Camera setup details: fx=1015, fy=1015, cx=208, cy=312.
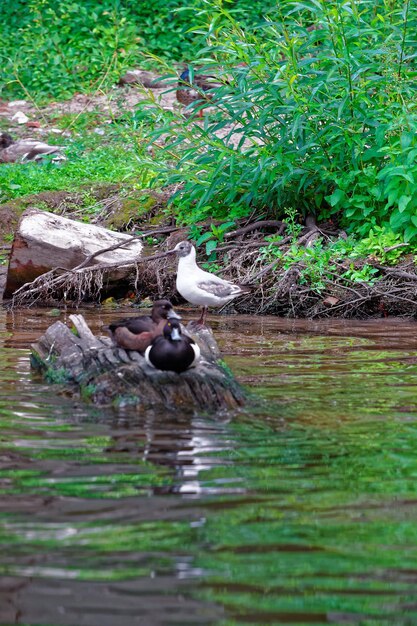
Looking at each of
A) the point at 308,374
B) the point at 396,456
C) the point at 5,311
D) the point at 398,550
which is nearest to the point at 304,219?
the point at 5,311

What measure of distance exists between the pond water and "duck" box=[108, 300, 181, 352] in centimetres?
61

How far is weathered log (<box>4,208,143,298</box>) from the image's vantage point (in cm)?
1187

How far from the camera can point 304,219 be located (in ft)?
39.7

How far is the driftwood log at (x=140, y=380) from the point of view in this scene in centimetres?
629

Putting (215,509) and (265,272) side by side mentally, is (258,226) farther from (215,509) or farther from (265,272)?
(215,509)

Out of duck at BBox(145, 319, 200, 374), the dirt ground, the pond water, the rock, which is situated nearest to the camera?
the pond water

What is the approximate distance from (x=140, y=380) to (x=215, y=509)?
238cm

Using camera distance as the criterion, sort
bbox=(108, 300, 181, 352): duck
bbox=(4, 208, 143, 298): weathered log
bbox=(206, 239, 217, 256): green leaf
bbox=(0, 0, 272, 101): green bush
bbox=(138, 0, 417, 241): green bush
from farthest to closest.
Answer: bbox=(0, 0, 272, 101): green bush
bbox=(4, 208, 143, 298): weathered log
bbox=(206, 239, 217, 256): green leaf
bbox=(138, 0, 417, 241): green bush
bbox=(108, 300, 181, 352): duck

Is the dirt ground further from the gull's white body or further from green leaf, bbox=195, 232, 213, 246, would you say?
the gull's white body

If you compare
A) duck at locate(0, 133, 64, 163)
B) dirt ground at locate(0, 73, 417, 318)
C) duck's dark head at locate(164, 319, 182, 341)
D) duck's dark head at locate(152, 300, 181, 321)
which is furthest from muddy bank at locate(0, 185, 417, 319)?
duck's dark head at locate(164, 319, 182, 341)

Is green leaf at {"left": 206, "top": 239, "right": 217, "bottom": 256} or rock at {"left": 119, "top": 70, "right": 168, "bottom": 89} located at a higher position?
green leaf at {"left": 206, "top": 239, "right": 217, "bottom": 256}

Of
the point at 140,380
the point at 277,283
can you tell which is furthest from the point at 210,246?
the point at 140,380

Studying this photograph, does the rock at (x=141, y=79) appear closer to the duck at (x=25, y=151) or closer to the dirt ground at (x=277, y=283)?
the duck at (x=25, y=151)

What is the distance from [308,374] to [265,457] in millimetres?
2520
